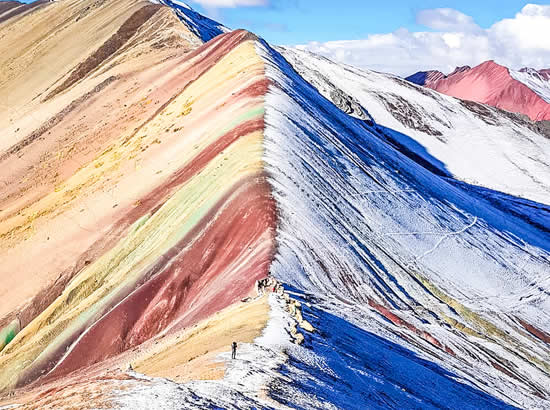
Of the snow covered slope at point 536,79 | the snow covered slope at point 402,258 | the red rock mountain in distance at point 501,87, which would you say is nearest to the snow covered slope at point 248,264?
the snow covered slope at point 402,258

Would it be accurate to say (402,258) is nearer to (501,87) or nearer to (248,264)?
(248,264)

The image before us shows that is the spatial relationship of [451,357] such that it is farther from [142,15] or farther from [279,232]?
[142,15]

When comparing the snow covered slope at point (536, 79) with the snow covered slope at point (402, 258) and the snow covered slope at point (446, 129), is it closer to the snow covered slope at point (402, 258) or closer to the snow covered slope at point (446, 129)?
the snow covered slope at point (446, 129)

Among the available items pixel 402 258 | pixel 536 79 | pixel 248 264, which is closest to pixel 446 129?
pixel 536 79

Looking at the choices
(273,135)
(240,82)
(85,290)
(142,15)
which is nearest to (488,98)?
(142,15)

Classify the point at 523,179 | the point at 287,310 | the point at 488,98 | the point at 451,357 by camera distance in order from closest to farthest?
the point at 287,310
the point at 451,357
the point at 523,179
the point at 488,98

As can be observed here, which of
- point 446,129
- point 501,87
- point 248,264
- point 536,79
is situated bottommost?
point 248,264
